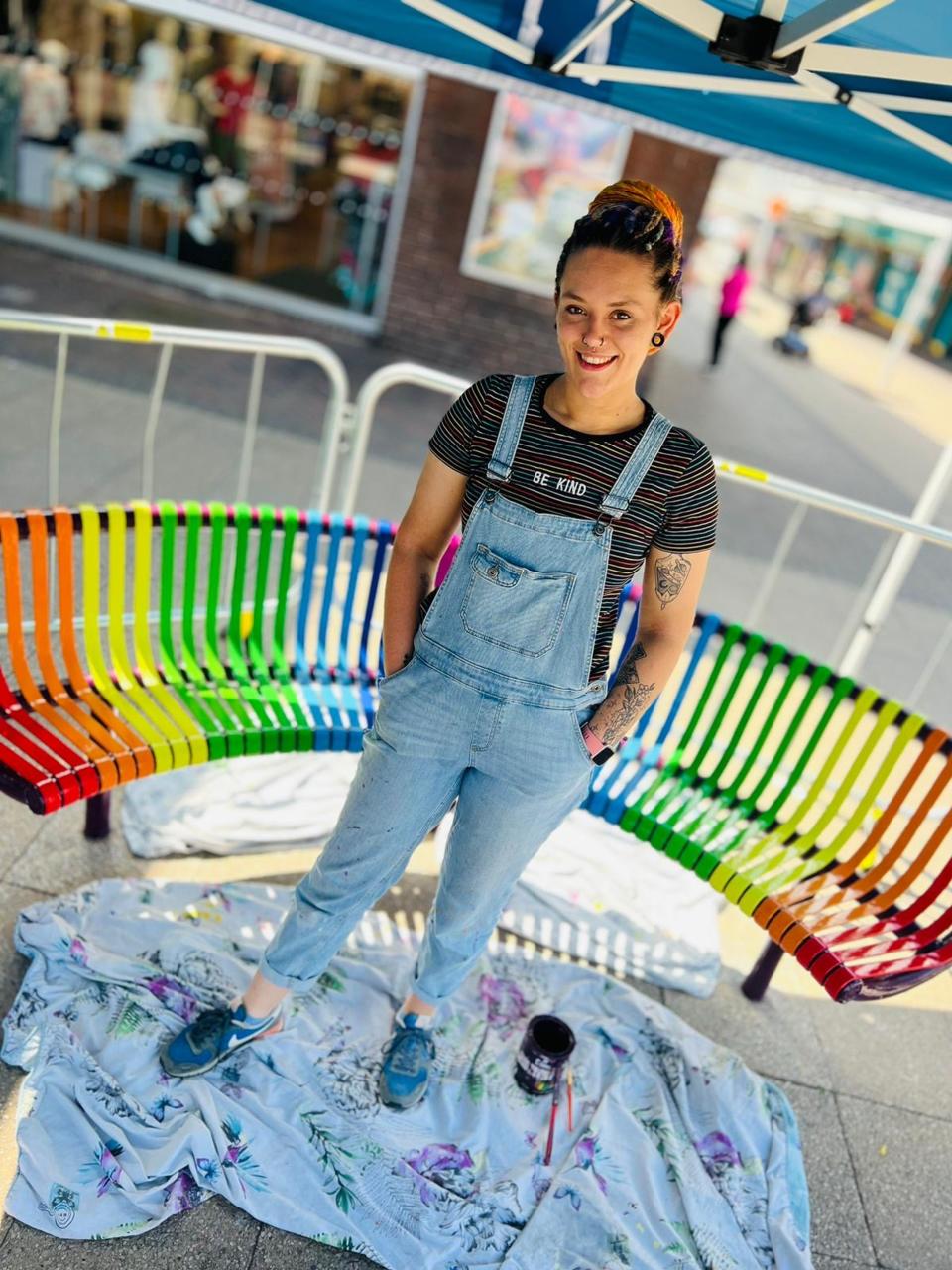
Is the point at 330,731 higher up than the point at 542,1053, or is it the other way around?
the point at 330,731

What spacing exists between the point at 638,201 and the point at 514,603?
0.86m

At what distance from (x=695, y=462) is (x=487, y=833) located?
100 centimetres

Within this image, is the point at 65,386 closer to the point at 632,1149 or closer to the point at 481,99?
the point at 481,99

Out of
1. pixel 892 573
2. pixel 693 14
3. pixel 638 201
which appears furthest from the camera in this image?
pixel 892 573

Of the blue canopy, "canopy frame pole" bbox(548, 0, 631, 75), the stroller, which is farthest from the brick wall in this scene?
the stroller

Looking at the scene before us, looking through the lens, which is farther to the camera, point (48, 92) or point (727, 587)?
point (48, 92)

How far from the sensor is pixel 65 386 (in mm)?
7480

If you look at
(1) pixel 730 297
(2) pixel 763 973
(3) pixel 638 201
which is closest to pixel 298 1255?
(2) pixel 763 973

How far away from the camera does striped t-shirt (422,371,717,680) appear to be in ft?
7.03

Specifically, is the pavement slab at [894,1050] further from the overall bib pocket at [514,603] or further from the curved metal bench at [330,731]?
the overall bib pocket at [514,603]

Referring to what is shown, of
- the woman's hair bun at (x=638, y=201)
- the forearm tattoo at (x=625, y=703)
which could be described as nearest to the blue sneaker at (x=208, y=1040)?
the forearm tattoo at (x=625, y=703)

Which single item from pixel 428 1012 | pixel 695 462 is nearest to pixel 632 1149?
pixel 428 1012

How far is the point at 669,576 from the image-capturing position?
2.28 meters

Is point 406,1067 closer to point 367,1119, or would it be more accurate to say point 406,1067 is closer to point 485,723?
point 367,1119
